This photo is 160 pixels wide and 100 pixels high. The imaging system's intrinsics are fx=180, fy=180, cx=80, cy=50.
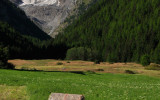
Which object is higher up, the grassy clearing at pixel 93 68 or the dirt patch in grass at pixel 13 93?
the dirt patch in grass at pixel 13 93

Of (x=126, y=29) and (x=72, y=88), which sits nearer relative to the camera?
(x=72, y=88)

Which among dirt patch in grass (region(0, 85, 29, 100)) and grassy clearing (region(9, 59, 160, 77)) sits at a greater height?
dirt patch in grass (region(0, 85, 29, 100))

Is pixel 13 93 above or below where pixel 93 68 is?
above

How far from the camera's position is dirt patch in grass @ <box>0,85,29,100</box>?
1717cm

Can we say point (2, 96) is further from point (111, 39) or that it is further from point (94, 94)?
point (111, 39)

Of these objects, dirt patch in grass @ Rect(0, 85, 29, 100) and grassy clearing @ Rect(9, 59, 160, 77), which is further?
grassy clearing @ Rect(9, 59, 160, 77)

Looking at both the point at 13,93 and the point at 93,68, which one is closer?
the point at 13,93

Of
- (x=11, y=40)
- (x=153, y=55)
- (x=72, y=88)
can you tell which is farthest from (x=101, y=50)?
(x=72, y=88)

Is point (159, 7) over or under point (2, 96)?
over

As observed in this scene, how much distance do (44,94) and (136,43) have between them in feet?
536

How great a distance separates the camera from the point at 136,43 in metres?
170

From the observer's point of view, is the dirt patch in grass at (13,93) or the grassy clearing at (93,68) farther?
the grassy clearing at (93,68)

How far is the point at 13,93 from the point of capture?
58.7 feet

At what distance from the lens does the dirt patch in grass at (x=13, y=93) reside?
17172mm
